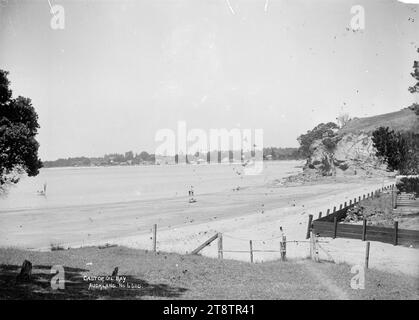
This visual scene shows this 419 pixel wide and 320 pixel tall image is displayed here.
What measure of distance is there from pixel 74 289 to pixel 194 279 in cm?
408

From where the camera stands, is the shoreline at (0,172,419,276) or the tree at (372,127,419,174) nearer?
the shoreline at (0,172,419,276)

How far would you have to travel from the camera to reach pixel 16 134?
12383 mm

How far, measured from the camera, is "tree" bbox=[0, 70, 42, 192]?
12.4 metres

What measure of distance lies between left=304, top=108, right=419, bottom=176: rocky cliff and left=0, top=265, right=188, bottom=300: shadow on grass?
80.8m

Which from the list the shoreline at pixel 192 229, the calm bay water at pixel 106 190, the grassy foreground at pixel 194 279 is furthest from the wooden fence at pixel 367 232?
the calm bay water at pixel 106 190

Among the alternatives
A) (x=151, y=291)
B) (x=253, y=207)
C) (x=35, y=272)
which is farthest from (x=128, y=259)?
(x=253, y=207)

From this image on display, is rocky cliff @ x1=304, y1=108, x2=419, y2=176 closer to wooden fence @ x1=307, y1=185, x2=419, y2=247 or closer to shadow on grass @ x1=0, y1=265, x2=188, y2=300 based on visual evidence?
wooden fence @ x1=307, y1=185, x2=419, y2=247

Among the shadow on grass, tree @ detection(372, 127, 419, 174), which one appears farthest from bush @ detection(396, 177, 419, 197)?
the shadow on grass

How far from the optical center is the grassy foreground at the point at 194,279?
434 inches

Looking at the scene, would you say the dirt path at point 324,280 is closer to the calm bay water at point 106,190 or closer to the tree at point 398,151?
the tree at point 398,151

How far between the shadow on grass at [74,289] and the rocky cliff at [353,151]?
8082 cm

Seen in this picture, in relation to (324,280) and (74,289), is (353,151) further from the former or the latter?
(74,289)

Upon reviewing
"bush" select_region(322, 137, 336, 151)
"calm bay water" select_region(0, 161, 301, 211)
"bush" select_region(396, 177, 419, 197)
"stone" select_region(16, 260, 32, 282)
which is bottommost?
Answer: "calm bay water" select_region(0, 161, 301, 211)

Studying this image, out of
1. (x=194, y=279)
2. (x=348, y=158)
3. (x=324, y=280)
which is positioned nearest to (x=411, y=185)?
(x=324, y=280)
